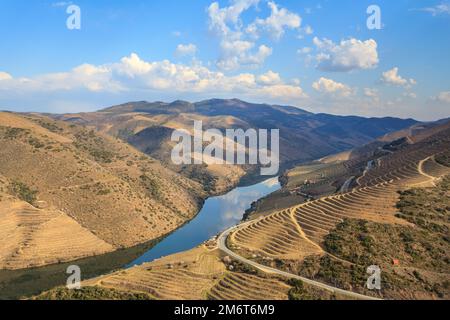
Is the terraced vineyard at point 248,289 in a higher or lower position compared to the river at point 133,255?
higher

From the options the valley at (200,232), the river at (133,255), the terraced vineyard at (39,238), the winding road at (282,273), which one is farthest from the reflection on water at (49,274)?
the winding road at (282,273)

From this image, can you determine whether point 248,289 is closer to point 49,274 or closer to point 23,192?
point 49,274

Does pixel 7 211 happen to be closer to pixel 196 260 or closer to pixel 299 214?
pixel 196 260

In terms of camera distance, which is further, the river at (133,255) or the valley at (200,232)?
the river at (133,255)

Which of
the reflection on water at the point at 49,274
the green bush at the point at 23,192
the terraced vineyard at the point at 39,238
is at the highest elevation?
the green bush at the point at 23,192

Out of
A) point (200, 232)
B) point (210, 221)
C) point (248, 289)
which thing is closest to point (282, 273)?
point (248, 289)

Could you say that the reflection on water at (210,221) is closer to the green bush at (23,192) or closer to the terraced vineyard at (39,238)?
the terraced vineyard at (39,238)

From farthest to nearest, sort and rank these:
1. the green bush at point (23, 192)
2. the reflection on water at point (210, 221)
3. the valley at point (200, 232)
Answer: the green bush at point (23, 192)
the reflection on water at point (210, 221)
the valley at point (200, 232)
